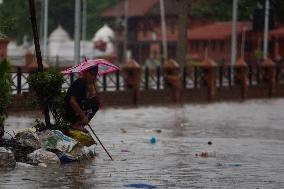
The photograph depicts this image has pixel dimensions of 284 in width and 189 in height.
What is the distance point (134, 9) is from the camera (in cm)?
10194

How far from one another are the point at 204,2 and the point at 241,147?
206 ft

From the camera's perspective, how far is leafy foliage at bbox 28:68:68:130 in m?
15.1

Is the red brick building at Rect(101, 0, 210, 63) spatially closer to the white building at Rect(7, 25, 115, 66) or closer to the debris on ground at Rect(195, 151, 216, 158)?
the white building at Rect(7, 25, 115, 66)

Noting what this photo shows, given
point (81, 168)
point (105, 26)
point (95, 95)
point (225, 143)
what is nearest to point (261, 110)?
point (225, 143)

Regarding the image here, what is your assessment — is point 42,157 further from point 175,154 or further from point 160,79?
point 160,79

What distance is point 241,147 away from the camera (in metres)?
17.8

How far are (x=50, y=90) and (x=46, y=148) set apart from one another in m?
1.10

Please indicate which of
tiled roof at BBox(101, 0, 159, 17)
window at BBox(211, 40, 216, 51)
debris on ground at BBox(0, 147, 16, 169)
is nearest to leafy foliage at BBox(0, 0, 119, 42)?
tiled roof at BBox(101, 0, 159, 17)

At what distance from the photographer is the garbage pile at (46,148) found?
46.4 feet

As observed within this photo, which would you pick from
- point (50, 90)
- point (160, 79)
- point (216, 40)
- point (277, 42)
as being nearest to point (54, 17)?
point (216, 40)

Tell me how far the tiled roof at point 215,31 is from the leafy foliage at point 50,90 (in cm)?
6164

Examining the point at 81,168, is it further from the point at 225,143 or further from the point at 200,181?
the point at 225,143

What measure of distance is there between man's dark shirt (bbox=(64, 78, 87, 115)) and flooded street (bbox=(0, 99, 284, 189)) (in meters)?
0.90

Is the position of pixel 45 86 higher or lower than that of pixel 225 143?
higher
